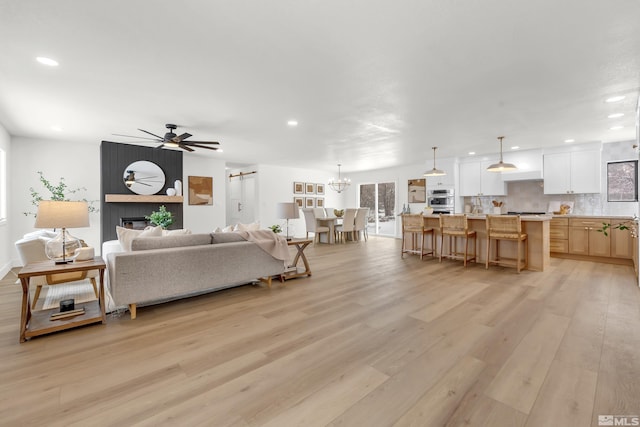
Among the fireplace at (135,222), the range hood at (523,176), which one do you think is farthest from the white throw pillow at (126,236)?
the range hood at (523,176)

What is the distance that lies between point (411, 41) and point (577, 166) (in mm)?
6093

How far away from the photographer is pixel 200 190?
26.2ft

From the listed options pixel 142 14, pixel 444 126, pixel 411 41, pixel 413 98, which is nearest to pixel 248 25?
pixel 142 14

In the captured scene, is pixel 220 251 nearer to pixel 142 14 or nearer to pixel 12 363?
pixel 12 363

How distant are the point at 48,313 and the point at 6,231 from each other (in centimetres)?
392

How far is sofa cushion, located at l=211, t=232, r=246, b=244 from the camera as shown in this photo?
3643 mm

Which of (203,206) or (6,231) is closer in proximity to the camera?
(6,231)

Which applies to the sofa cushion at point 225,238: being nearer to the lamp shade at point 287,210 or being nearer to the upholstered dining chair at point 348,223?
the lamp shade at point 287,210

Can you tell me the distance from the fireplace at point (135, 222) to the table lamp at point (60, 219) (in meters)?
3.51

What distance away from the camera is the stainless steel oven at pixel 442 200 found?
8.00 metres

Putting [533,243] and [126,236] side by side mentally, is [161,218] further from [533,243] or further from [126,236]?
[533,243]

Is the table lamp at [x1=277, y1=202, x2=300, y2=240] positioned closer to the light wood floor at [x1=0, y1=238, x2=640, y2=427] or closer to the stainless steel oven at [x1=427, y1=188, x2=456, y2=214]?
the light wood floor at [x1=0, y1=238, x2=640, y2=427]

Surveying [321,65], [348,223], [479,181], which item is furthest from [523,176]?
[321,65]

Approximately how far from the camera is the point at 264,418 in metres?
1.51
